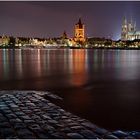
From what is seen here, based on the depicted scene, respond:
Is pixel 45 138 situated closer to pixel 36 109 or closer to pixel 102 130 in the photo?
pixel 102 130

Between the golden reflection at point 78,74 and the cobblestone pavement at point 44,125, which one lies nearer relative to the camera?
the cobblestone pavement at point 44,125

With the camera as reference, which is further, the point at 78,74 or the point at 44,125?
the point at 78,74

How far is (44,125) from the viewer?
7.70 meters

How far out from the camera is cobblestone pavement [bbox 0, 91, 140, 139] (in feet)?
22.9

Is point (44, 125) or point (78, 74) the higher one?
point (44, 125)

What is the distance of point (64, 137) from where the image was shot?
6.79 metres

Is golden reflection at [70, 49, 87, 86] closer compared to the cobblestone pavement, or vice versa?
the cobblestone pavement

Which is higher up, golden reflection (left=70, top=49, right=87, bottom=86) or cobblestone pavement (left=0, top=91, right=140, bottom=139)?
cobblestone pavement (left=0, top=91, right=140, bottom=139)

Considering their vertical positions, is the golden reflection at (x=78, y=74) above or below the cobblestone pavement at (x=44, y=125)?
below

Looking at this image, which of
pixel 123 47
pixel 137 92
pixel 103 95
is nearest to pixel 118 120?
pixel 103 95

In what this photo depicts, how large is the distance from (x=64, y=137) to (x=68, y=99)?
5.78 meters

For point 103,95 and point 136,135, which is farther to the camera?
point 103,95

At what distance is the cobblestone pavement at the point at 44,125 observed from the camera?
22.9 feet

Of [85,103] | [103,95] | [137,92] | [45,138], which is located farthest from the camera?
[137,92]
